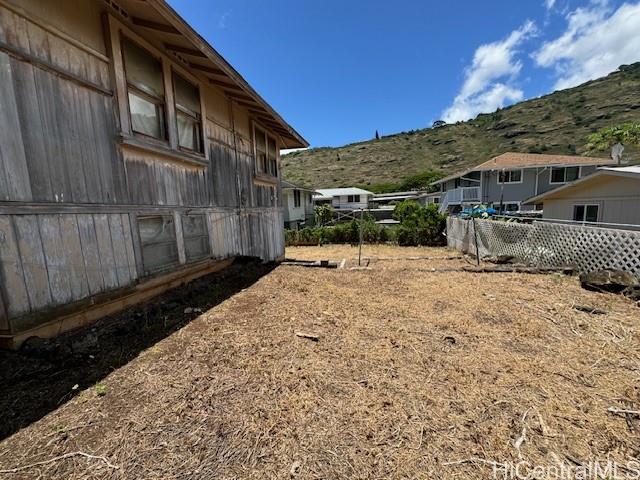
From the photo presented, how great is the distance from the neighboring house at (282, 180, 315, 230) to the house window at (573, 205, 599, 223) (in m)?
15.9

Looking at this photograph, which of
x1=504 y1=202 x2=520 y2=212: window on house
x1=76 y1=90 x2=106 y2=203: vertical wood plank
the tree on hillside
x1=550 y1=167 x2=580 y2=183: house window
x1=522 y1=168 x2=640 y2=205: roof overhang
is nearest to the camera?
x1=76 y1=90 x2=106 y2=203: vertical wood plank

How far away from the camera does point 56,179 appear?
9.83ft

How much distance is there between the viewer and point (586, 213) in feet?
33.8

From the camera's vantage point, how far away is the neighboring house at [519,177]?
65.8 feet

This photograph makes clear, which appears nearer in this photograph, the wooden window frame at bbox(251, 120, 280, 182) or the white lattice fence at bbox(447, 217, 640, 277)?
the white lattice fence at bbox(447, 217, 640, 277)

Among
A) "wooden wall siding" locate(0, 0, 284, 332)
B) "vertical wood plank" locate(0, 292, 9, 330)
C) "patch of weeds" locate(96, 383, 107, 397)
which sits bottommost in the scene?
"patch of weeds" locate(96, 383, 107, 397)

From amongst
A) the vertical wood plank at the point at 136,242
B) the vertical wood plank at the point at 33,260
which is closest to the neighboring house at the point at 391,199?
the vertical wood plank at the point at 136,242

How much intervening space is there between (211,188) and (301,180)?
2260 inches

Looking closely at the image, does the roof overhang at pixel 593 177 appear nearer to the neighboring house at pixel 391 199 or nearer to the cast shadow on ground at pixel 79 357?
the cast shadow on ground at pixel 79 357

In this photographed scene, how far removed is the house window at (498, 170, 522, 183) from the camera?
2128 centimetres

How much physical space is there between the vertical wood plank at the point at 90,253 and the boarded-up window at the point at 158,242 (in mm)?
713

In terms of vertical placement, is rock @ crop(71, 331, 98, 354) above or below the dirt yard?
above

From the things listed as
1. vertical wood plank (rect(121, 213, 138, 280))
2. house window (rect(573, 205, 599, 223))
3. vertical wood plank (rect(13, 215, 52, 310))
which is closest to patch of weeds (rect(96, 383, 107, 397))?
vertical wood plank (rect(13, 215, 52, 310))

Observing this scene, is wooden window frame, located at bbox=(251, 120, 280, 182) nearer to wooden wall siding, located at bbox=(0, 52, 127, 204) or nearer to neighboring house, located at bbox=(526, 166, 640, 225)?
wooden wall siding, located at bbox=(0, 52, 127, 204)
